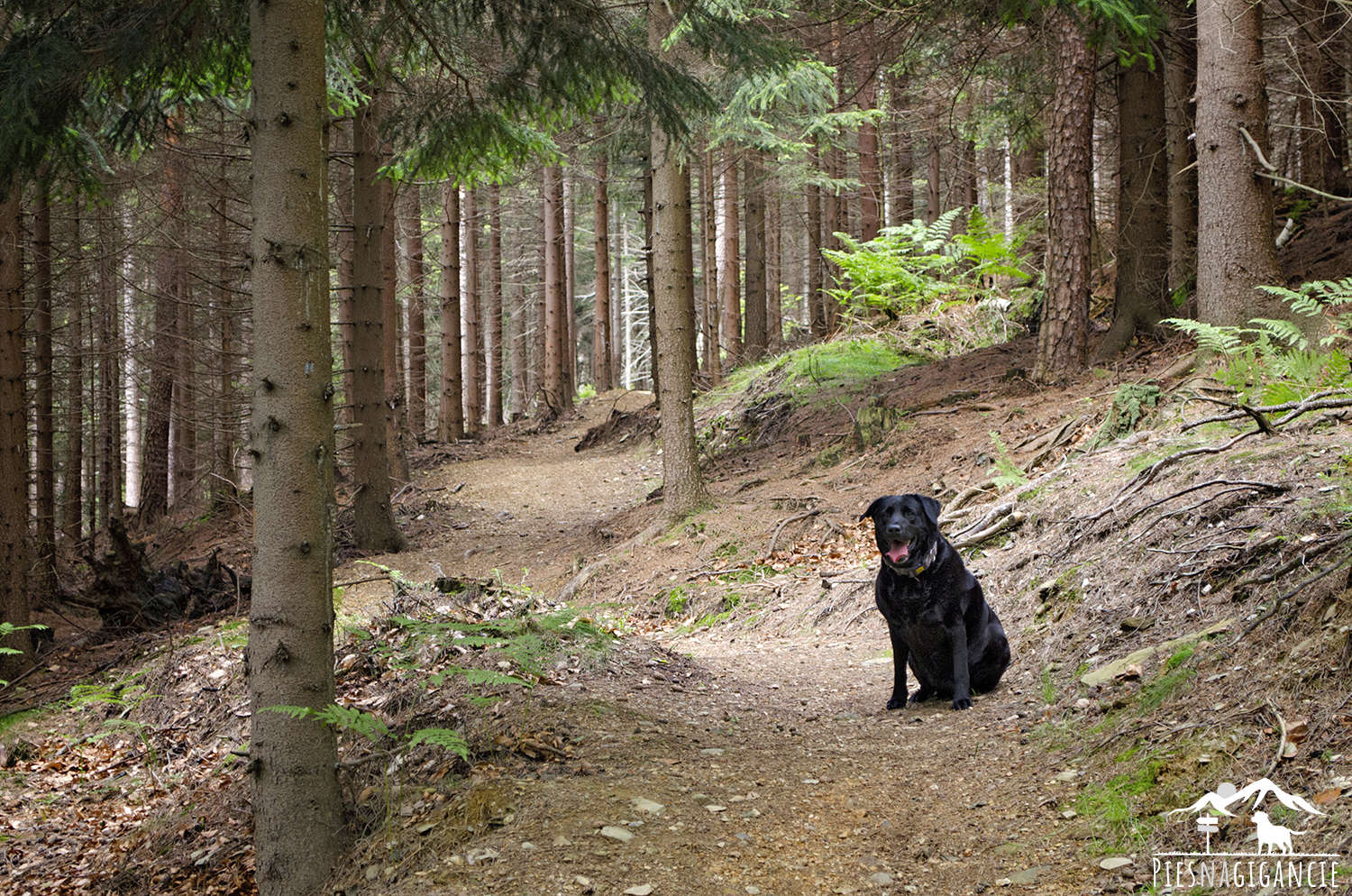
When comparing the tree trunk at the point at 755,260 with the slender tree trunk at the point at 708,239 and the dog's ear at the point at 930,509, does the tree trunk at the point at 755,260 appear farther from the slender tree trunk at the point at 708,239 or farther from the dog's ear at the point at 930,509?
the dog's ear at the point at 930,509

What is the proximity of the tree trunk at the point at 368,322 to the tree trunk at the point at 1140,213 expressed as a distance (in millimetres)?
9926

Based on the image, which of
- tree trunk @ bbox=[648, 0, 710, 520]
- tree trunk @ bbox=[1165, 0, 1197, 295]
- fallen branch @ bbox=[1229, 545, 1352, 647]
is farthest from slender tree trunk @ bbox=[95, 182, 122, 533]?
fallen branch @ bbox=[1229, 545, 1352, 647]

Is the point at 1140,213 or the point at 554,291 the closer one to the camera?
the point at 1140,213

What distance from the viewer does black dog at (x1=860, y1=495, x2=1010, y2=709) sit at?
16.7 feet

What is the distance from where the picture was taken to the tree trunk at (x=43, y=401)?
10.8 meters

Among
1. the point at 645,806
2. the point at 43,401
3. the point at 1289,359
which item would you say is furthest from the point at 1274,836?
the point at 43,401

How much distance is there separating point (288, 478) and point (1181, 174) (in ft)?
36.1

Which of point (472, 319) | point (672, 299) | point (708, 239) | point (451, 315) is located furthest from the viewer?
point (472, 319)

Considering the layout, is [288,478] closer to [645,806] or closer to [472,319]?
[645,806]

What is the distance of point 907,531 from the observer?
197 inches

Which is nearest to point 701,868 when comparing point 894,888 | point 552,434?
point 894,888

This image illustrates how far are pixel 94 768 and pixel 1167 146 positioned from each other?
12.9 m

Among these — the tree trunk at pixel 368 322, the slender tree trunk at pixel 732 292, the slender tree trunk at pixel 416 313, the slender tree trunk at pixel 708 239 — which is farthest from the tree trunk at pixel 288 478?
the slender tree trunk at pixel 732 292

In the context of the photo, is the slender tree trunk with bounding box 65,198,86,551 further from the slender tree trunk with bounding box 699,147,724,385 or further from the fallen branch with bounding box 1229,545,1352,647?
the fallen branch with bounding box 1229,545,1352,647
